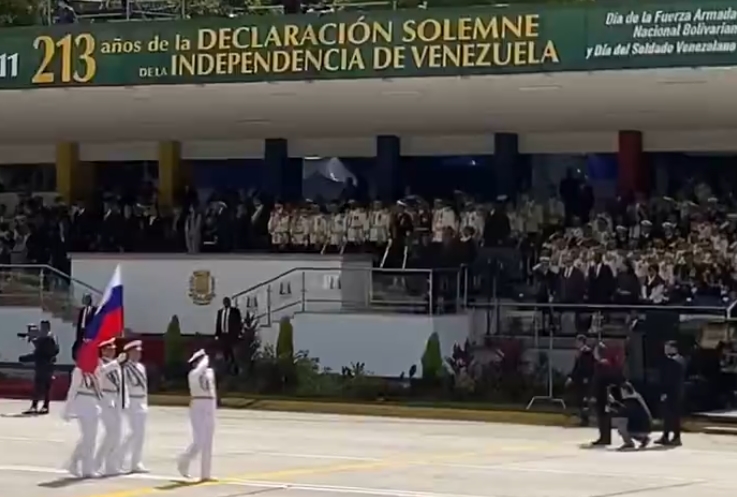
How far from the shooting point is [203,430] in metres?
20.4

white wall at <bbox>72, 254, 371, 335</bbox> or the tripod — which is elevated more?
white wall at <bbox>72, 254, 371, 335</bbox>

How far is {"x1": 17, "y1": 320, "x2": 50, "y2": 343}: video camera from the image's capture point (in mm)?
33612

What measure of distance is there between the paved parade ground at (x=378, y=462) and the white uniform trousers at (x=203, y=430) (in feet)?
0.99

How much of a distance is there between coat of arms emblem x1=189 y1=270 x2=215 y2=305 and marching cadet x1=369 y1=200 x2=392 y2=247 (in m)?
3.60

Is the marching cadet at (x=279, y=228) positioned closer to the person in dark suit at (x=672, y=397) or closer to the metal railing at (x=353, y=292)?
the metal railing at (x=353, y=292)

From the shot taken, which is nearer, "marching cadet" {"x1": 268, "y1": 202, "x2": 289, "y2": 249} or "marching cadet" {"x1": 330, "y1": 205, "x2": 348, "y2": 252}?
"marching cadet" {"x1": 330, "y1": 205, "x2": 348, "y2": 252}

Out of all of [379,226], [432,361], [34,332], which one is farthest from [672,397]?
[34,332]

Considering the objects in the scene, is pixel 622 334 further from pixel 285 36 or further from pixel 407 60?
pixel 285 36

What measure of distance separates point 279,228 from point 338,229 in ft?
4.27

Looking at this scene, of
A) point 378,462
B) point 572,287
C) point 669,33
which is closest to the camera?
point 378,462

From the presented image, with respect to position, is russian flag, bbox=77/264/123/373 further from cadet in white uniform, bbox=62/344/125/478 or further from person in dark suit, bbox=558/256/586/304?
person in dark suit, bbox=558/256/586/304

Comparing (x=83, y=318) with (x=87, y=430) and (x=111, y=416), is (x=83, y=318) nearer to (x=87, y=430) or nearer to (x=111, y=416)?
(x=111, y=416)

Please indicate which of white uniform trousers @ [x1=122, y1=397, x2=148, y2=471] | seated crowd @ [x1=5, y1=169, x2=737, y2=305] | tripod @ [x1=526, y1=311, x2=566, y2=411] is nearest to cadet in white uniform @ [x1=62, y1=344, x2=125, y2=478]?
white uniform trousers @ [x1=122, y1=397, x2=148, y2=471]

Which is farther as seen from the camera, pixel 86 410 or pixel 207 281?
pixel 207 281
